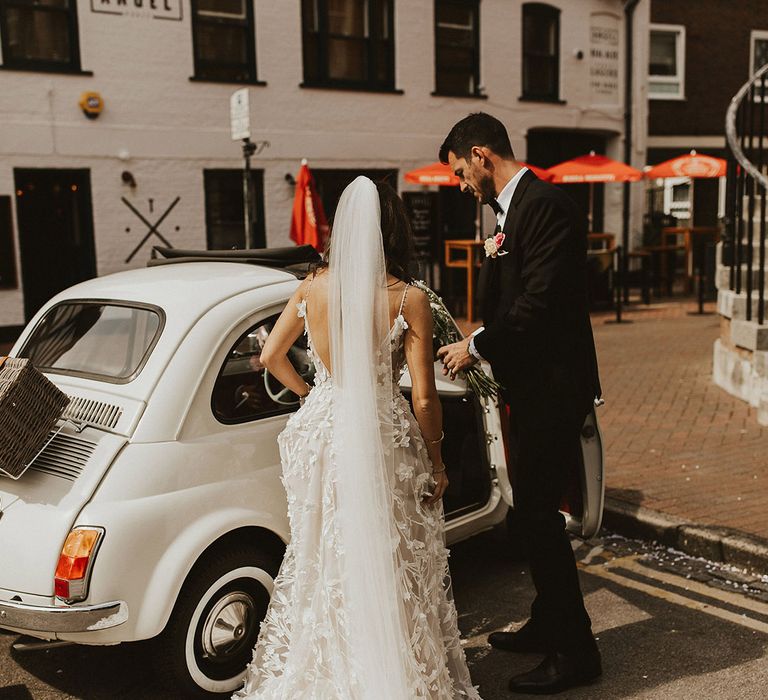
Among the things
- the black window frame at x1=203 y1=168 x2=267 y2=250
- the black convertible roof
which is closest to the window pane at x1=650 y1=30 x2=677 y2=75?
the black window frame at x1=203 y1=168 x2=267 y2=250

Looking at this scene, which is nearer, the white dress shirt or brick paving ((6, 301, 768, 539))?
the white dress shirt

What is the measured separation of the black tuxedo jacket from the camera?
3.37m

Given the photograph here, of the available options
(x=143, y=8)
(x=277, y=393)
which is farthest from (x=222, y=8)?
(x=277, y=393)

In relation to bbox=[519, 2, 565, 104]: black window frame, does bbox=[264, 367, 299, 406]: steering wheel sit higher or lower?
lower

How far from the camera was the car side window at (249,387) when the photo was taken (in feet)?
11.9

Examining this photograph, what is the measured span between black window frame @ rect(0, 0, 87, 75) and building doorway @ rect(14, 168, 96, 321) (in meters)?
1.47

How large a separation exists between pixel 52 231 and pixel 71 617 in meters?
11.7

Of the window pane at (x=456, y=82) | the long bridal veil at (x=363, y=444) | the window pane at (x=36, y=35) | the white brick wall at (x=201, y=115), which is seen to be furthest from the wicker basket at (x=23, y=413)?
the window pane at (x=456, y=82)

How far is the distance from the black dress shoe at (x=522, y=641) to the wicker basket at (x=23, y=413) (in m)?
2.10

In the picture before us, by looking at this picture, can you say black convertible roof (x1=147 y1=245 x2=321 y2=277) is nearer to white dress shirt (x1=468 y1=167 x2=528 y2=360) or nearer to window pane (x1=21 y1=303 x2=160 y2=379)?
window pane (x1=21 y1=303 x2=160 y2=379)

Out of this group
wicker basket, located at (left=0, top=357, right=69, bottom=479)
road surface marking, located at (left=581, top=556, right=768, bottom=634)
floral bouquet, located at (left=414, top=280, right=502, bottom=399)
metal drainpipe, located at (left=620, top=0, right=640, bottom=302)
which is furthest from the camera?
metal drainpipe, located at (left=620, top=0, right=640, bottom=302)

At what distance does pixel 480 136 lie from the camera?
3508 mm

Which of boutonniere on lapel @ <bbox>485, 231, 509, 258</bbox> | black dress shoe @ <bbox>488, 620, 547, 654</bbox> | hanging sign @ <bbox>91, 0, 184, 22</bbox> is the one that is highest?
hanging sign @ <bbox>91, 0, 184, 22</bbox>

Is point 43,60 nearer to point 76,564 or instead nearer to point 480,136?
point 480,136
